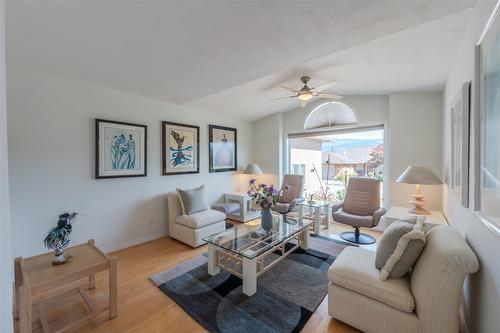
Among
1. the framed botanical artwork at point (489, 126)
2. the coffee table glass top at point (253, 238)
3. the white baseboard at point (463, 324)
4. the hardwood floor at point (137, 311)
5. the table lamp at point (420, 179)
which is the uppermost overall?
the framed botanical artwork at point (489, 126)

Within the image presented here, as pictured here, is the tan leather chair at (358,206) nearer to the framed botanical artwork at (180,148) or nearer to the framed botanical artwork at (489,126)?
the framed botanical artwork at (489,126)

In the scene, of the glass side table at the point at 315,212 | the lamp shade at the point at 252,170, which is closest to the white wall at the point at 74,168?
the lamp shade at the point at 252,170

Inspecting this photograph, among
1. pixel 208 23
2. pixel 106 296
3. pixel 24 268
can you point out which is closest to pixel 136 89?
pixel 208 23

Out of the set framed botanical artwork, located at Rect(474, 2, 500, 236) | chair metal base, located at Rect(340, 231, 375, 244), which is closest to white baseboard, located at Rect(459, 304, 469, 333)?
framed botanical artwork, located at Rect(474, 2, 500, 236)

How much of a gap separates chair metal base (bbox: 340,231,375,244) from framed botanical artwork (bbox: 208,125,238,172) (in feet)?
8.80

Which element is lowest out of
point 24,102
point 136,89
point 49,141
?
point 49,141

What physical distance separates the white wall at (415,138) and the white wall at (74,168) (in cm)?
392

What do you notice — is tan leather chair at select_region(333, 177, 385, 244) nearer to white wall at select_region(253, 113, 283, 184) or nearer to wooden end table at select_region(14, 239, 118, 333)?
white wall at select_region(253, 113, 283, 184)

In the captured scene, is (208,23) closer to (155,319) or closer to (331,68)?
(331,68)

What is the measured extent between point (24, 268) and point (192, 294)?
1391 millimetres

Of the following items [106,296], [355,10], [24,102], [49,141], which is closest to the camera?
[355,10]

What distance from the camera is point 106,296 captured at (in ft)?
6.95

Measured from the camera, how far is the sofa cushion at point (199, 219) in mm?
3225

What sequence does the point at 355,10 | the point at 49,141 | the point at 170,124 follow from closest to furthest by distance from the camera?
the point at 355,10 < the point at 49,141 < the point at 170,124
